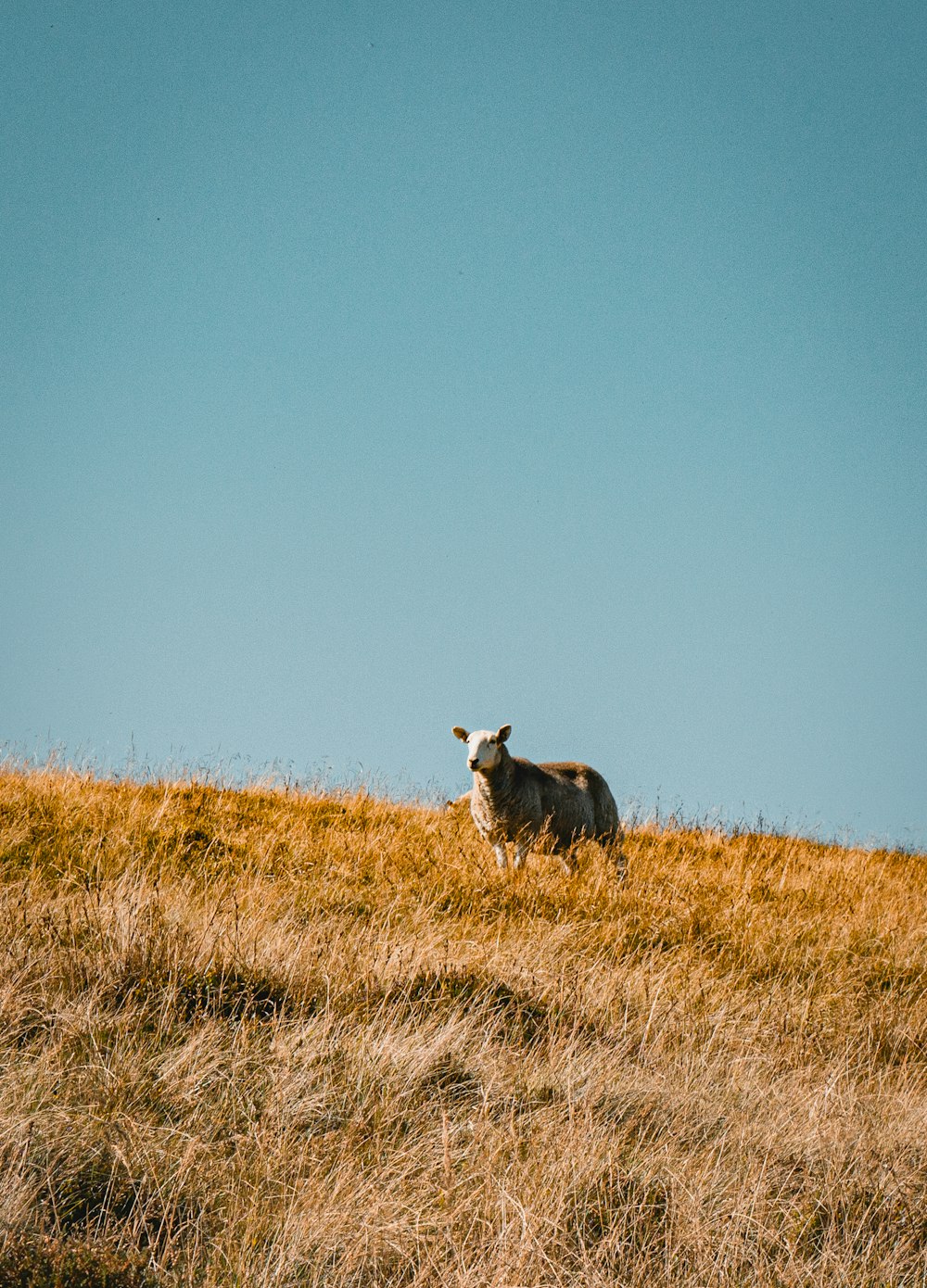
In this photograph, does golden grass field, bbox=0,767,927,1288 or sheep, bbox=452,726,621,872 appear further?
sheep, bbox=452,726,621,872

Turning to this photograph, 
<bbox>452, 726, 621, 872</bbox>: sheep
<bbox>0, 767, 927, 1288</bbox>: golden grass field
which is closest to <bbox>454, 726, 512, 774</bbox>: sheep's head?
<bbox>452, 726, 621, 872</bbox>: sheep

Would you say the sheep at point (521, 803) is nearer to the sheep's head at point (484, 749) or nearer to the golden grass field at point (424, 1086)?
the sheep's head at point (484, 749)

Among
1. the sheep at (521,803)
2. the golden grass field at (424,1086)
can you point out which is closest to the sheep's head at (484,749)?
the sheep at (521,803)

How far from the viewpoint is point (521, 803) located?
382 inches

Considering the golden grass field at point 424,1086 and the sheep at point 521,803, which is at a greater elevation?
the sheep at point 521,803

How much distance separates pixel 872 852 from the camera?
44.8ft

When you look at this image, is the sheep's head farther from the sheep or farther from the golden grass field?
the golden grass field

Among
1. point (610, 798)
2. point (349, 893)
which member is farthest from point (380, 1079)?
point (610, 798)

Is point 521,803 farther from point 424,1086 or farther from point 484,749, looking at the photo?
point 424,1086

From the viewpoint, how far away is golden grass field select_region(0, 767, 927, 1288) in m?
2.54

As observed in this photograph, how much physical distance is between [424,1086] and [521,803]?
621cm

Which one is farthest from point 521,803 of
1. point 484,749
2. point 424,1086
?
point 424,1086

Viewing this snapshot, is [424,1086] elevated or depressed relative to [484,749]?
depressed

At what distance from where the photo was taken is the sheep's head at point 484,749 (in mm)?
9445
